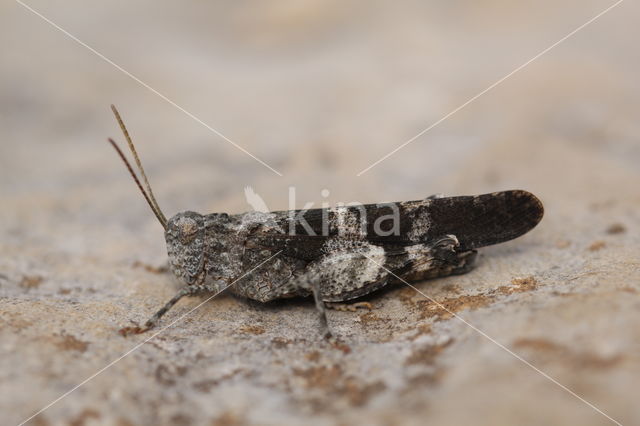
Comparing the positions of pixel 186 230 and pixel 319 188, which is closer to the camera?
pixel 186 230

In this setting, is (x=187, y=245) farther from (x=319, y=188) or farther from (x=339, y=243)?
(x=319, y=188)

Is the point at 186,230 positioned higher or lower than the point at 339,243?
higher

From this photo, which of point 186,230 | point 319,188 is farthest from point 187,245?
point 319,188

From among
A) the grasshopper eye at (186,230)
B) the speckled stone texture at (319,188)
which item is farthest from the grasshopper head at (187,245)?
the speckled stone texture at (319,188)

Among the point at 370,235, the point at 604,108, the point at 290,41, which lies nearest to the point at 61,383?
the point at 370,235

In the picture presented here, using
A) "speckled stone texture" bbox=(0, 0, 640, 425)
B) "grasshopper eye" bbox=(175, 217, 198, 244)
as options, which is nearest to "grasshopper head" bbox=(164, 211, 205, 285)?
"grasshopper eye" bbox=(175, 217, 198, 244)

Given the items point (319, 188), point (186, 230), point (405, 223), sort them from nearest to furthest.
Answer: point (186, 230) → point (405, 223) → point (319, 188)

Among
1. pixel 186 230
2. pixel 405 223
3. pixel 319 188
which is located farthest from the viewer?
pixel 319 188

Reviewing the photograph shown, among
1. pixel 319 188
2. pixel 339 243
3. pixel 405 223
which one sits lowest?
pixel 339 243

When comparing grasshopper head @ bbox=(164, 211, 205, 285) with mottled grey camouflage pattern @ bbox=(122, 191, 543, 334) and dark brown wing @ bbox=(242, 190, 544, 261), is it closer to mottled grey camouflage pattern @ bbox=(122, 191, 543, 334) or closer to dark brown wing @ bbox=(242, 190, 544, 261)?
mottled grey camouflage pattern @ bbox=(122, 191, 543, 334)
